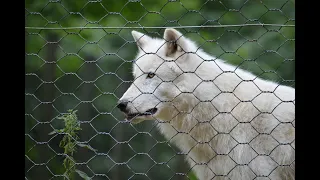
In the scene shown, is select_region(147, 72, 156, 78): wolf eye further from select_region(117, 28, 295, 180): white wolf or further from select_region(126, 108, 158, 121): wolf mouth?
select_region(126, 108, 158, 121): wolf mouth

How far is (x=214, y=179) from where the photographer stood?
2.24 metres

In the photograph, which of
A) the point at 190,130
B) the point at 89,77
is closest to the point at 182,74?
the point at 190,130

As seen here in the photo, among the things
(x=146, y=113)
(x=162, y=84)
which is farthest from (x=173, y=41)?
(x=146, y=113)

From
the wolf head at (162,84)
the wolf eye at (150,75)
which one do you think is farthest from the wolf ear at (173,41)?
the wolf eye at (150,75)

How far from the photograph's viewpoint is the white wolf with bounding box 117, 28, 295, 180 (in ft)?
7.11

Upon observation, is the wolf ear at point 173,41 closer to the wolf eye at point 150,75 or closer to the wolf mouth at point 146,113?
the wolf eye at point 150,75

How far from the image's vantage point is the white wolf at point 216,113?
2.17m

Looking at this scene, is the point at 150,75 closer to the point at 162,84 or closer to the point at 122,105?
the point at 162,84

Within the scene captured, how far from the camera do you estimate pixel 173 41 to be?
7.59ft

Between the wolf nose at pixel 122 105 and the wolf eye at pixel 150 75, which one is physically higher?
the wolf eye at pixel 150 75

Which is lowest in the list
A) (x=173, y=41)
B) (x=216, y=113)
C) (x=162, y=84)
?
(x=216, y=113)

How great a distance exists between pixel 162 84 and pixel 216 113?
0.28 m
